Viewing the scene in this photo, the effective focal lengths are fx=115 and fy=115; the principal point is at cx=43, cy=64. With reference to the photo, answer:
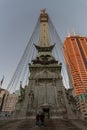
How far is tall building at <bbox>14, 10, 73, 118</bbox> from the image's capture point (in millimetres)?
22719

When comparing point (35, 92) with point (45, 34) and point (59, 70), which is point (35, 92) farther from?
Answer: point (45, 34)

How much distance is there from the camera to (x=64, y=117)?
71.2 ft

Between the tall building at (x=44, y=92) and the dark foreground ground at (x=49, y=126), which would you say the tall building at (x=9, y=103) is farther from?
the dark foreground ground at (x=49, y=126)

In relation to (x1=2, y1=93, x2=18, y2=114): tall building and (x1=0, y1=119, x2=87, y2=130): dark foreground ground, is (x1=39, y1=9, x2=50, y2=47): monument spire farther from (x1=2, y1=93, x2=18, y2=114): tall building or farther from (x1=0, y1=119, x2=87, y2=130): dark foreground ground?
(x1=2, y1=93, x2=18, y2=114): tall building

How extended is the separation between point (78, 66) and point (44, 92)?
96.3 m

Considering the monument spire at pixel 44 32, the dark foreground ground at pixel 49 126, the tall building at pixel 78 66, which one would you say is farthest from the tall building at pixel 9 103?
the dark foreground ground at pixel 49 126

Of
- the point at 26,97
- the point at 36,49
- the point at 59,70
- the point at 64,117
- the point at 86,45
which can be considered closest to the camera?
the point at 64,117

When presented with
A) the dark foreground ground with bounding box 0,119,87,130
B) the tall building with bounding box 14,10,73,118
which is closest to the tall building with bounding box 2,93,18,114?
the tall building with bounding box 14,10,73,118

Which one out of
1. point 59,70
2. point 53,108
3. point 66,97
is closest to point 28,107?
point 53,108

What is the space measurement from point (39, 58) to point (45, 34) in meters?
15.0

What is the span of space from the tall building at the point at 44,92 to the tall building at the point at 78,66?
192ft

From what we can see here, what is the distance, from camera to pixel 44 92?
2581 cm

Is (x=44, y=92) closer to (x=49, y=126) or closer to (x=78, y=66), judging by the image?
(x=49, y=126)

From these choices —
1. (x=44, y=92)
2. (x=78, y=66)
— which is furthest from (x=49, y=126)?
(x=78, y=66)
